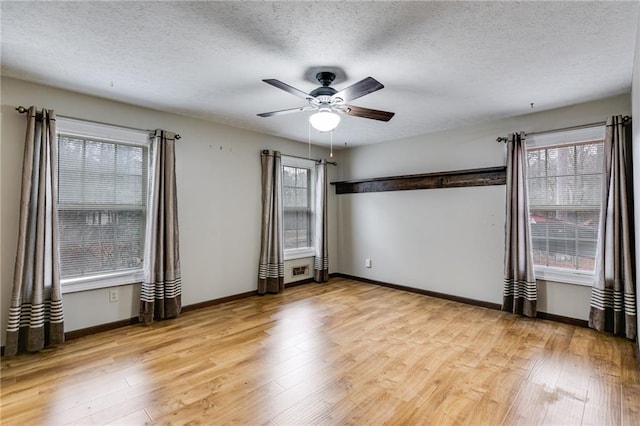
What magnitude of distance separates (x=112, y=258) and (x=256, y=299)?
186cm

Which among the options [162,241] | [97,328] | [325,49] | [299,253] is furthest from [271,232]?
[325,49]

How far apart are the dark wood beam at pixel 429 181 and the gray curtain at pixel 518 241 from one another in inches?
9.1

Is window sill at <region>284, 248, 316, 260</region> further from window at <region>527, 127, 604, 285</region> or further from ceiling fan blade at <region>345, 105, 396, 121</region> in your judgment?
window at <region>527, 127, 604, 285</region>

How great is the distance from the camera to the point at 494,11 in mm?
1816

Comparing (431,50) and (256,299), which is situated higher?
(431,50)

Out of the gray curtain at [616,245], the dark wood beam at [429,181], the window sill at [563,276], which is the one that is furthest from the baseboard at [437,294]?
the dark wood beam at [429,181]

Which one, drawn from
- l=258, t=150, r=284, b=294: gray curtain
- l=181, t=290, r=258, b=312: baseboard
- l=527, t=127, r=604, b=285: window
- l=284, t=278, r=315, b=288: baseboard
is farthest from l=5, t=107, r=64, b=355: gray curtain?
l=527, t=127, r=604, b=285: window

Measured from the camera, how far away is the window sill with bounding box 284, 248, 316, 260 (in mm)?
5102

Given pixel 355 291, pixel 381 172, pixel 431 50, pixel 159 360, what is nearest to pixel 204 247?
pixel 159 360

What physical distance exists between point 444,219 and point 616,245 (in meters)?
1.83

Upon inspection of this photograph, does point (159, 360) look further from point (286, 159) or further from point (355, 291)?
point (286, 159)

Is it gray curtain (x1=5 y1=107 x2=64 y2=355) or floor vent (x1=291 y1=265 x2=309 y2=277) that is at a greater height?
gray curtain (x1=5 y1=107 x2=64 y2=355)

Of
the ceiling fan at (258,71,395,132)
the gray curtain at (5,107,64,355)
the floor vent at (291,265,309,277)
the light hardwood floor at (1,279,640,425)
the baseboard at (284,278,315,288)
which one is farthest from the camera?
the floor vent at (291,265,309,277)

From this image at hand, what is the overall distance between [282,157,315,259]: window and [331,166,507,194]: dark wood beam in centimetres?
63
